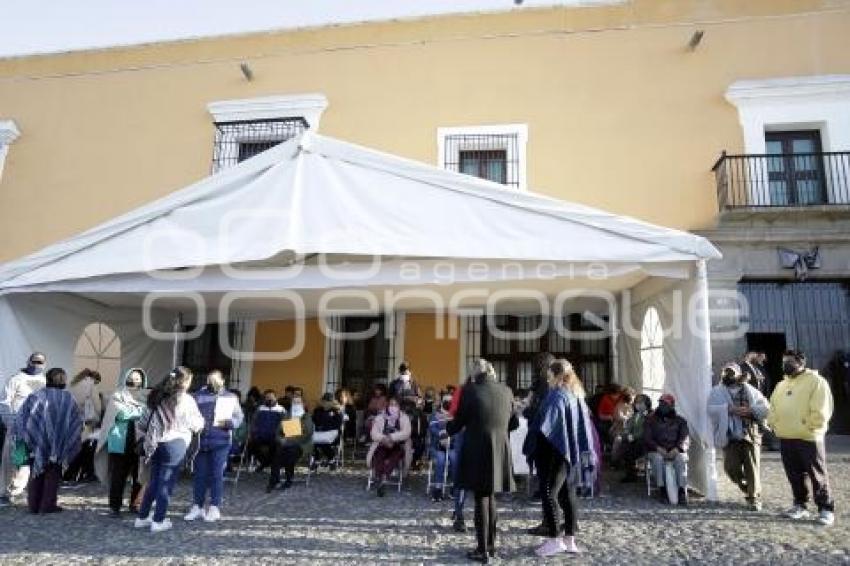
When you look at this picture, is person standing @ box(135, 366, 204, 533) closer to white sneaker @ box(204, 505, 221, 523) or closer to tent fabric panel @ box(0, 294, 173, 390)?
white sneaker @ box(204, 505, 221, 523)

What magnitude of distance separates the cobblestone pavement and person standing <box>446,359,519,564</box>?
28cm

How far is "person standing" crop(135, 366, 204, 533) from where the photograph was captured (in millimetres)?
4801

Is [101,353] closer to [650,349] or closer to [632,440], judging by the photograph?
[632,440]

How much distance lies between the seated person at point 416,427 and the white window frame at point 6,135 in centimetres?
1040

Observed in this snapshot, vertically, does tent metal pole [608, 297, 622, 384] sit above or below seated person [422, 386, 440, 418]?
above

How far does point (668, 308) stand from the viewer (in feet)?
20.7

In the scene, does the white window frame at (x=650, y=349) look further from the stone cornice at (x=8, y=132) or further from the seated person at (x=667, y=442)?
the stone cornice at (x=8, y=132)

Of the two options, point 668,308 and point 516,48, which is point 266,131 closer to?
point 516,48

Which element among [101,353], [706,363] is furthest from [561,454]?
[101,353]

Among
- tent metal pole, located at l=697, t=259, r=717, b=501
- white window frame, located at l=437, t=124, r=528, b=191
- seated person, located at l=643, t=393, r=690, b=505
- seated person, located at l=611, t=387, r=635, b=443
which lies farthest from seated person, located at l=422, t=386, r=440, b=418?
white window frame, located at l=437, t=124, r=528, b=191

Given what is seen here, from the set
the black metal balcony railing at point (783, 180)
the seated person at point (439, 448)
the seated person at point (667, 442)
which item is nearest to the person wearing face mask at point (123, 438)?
the seated person at point (439, 448)

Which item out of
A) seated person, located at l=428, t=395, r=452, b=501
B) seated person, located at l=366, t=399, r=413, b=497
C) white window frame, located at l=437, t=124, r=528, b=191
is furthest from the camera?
white window frame, located at l=437, t=124, r=528, b=191

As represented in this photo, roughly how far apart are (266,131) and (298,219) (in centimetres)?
590

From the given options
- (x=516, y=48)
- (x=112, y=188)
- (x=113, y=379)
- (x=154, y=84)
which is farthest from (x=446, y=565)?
(x=154, y=84)
